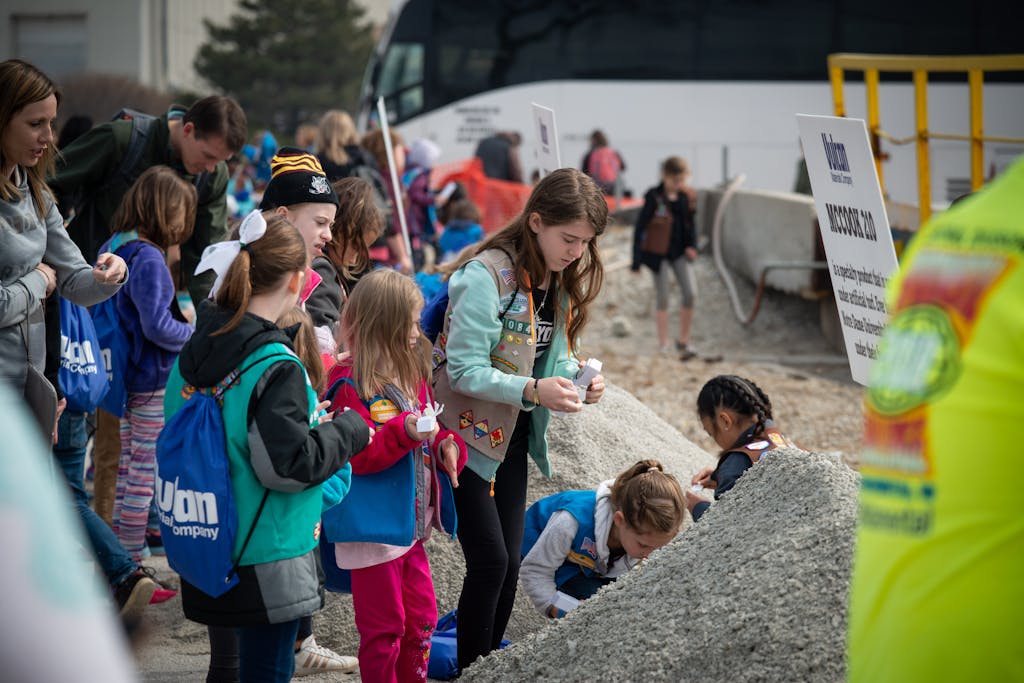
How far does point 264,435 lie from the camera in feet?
8.86

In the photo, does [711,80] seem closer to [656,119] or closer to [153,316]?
[656,119]

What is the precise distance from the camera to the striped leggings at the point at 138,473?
4559 millimetres

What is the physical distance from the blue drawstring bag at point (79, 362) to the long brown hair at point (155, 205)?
0.49 m

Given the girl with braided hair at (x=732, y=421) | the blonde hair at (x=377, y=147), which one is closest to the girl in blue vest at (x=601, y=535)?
the girl with braided hair at (x=732, y=421)

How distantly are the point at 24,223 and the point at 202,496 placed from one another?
127cm

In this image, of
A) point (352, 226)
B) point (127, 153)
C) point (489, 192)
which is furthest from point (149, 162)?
point (489, 192)

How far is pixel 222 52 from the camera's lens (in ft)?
123

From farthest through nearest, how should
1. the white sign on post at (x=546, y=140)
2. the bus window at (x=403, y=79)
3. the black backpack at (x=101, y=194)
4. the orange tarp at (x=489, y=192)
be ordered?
the bus window at (x=403, y=79) → the orange tarp at (x=489, y=192) → the white sign on post at (x=546, y=140) → the black backpack at (x=101, y=194)

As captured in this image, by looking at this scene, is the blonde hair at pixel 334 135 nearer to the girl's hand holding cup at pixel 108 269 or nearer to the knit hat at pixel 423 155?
the knit hat at pixel 423 155

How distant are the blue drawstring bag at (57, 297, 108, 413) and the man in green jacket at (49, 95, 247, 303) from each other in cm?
61

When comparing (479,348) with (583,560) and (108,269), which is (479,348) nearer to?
(583,560)

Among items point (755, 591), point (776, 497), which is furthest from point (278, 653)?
point (776, 497)

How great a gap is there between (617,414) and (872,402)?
3.95 metres

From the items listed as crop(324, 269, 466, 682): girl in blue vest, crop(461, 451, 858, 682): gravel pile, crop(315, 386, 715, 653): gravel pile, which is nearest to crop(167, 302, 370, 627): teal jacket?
crop(324, 269, 466, 682): girl in blue vest
